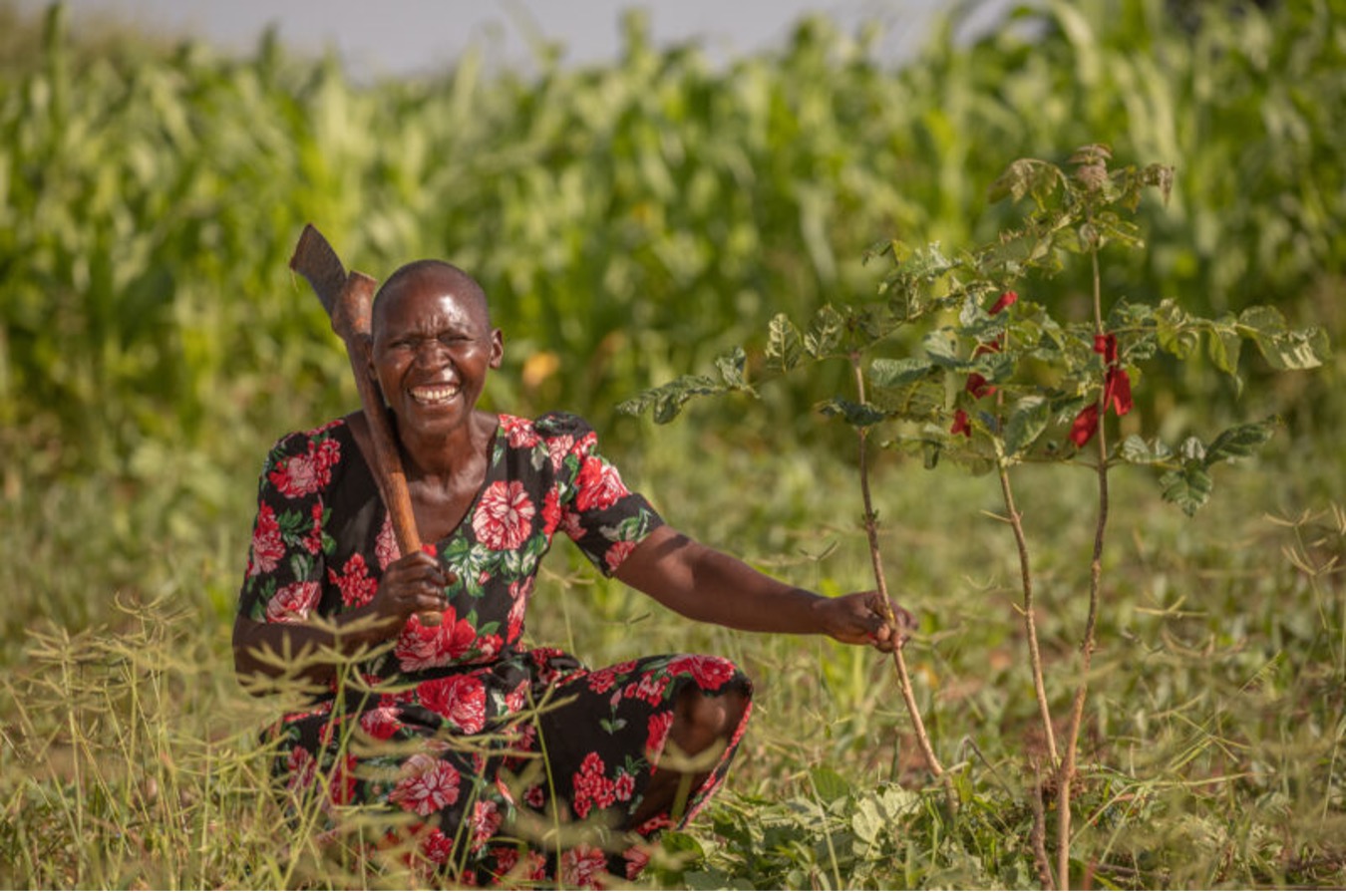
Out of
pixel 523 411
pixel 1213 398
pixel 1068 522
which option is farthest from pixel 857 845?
pixel 1213 398

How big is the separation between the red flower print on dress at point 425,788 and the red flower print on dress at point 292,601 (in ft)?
0.89

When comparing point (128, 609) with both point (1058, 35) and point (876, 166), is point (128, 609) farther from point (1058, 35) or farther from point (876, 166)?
point (1058, 35)

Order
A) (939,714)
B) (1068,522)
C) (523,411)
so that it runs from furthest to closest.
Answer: (523,411) → (1068,522) → (939,714)

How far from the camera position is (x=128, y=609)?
204cm

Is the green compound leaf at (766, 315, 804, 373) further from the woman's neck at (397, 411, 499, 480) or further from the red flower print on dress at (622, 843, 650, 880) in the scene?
the red flower print on dress at (622, 843, 650, 880)

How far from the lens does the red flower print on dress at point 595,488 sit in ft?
7.85

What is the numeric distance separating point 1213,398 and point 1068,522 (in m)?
1.49

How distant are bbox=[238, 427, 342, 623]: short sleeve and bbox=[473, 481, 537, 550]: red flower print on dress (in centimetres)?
22

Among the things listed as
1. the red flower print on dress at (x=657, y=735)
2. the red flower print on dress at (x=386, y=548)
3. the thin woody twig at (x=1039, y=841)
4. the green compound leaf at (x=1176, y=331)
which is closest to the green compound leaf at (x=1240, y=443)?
the green compound leaf at (x=1176, y=331)

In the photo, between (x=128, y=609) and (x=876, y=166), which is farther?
(x=876, y=166)

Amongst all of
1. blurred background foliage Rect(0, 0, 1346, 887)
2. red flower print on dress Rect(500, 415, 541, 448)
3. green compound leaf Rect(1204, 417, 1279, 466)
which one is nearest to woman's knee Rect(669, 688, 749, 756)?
red flower print on dress Rect(500, 415, 541, 448)

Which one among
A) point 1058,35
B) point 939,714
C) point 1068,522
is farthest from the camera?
point 1058,35

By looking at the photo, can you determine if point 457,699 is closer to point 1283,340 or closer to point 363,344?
point 363,344

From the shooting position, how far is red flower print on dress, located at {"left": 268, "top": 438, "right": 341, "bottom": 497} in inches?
89.7
